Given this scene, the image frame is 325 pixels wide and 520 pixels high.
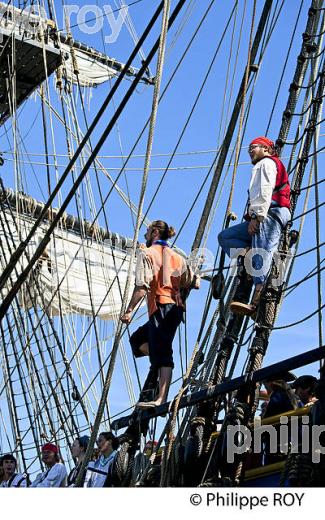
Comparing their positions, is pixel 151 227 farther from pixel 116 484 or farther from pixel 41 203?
pixel 41 203

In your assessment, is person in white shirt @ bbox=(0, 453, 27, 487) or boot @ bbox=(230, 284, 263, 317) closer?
boot @ bbox=(230, 284, 263, 317)

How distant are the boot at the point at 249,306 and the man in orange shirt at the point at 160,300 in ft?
1.48

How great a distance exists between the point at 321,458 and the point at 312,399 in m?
0.67

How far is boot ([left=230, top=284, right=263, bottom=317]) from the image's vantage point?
4.66 m

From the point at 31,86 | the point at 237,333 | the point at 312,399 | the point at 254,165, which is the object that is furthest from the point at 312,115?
the point at 31,86

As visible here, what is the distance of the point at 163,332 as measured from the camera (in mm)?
5016

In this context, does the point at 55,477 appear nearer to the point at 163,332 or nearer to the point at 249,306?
the point at 163,332

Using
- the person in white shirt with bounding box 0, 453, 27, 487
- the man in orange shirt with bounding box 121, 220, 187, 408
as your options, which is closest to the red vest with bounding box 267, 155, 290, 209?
the man in orange shirt with bounding box 121, 220, 187, 408

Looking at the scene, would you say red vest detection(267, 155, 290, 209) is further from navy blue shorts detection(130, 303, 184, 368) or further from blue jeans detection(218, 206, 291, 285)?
navy blue shorts detection(130, 303, 184, 368)

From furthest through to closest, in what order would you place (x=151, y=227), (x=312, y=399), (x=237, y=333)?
1. (x=151, y=227)
2. (x=237, y=333)
3. (x=312, y=399)

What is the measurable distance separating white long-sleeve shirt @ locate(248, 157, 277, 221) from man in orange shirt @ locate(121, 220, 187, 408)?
0.61 metres

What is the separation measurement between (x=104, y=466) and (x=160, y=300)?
792mm

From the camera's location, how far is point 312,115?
5660 mm

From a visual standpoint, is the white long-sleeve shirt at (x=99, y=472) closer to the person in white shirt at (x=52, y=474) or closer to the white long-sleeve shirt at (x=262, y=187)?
the person in white shirt at (x=52, y=474)
